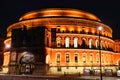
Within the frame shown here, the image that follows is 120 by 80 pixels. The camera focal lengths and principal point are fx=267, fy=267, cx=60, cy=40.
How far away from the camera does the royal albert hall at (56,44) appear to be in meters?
75.1

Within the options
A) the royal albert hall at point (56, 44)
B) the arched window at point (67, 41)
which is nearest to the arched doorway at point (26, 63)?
the royal albert hall at point (56, 44)

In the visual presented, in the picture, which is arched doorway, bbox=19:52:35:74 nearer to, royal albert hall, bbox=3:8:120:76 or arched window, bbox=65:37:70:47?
royal albert hall, bbox=3:8:120:76

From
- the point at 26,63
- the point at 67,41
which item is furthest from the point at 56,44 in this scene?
the point at 26,63

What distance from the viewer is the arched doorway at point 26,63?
245 ft

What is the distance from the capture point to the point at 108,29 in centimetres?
9888

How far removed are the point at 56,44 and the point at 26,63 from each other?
12471mm

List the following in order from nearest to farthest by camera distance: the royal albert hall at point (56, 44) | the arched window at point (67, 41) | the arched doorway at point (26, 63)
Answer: the arched doorway at point (26, 63) → the royal albert hall at point (56, 44) → the arched window at point (67, 41)

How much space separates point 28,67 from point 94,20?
95.4 ft

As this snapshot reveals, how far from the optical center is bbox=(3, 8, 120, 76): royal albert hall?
75.1 meters

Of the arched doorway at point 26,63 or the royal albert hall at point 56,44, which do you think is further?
the royal albert hall at point 56,44

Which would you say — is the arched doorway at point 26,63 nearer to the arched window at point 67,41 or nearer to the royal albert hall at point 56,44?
the royal albert hall at point 56,44

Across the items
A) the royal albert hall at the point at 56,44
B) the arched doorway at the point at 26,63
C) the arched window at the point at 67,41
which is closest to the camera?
the arched doorway at the point at 26,63

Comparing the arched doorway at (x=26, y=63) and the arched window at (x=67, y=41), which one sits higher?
the arched window at (x=67, y=41)

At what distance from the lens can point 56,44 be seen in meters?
83.4
